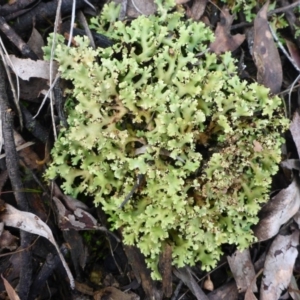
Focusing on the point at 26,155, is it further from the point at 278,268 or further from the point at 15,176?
the point at 278,268

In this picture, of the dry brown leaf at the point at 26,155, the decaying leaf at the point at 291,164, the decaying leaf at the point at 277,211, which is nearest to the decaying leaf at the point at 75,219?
the dry brown leaf at the point at 26,155

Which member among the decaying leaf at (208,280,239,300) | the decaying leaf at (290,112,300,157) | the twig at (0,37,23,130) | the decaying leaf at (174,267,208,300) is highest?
the twig at (0,37,23,130)

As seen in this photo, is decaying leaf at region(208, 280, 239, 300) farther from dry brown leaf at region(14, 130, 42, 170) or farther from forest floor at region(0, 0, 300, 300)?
dry brown leaf at region(14, 130, 42, 170)

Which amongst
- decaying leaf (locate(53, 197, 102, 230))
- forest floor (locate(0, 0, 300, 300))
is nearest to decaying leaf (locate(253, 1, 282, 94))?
forest floor (locate(0, 0, 300, 300))

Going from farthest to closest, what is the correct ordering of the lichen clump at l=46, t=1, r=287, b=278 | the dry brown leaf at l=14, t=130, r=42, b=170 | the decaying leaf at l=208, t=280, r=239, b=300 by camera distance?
the decaying leaf at l=208, t=280, r=239, b=300 → the dry brown leaf at l=14, t=130, r=42, b=170 → the lichen clump at l=46, t=1, r=287, b=278

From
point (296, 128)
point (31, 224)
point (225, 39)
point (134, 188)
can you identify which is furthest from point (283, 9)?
point (31, 224)

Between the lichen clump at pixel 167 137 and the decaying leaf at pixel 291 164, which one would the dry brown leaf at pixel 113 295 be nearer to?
the lichen clump at pixel 167 137

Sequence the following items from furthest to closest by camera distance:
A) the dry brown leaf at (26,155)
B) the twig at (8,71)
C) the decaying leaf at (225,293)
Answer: the decaying leaf at (225,293)
the dry brown leaf at (26,155)
the twig at (8,71)
